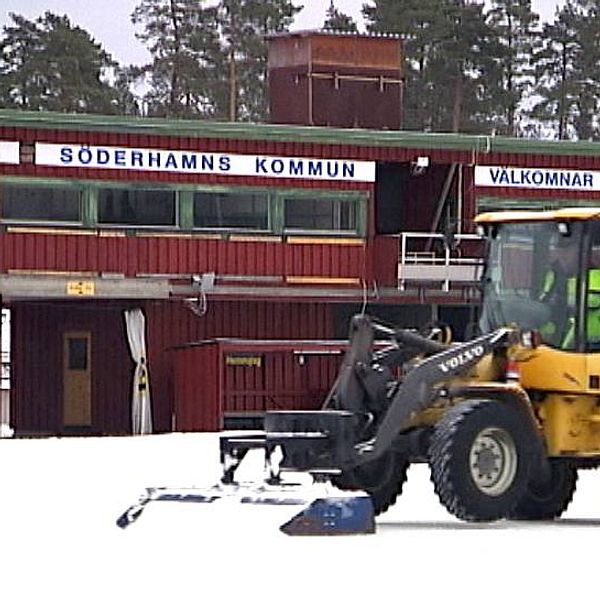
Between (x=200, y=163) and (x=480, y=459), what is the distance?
2081 centimetres

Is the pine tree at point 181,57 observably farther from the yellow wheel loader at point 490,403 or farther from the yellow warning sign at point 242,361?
the yellow wheel loader at point 490,403

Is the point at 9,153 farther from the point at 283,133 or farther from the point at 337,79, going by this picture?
the point at 337,79

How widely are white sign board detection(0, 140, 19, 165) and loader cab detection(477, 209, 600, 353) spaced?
18.7 meters

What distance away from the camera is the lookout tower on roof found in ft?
136

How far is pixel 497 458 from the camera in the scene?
15.6 meters

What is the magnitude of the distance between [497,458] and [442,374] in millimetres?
821

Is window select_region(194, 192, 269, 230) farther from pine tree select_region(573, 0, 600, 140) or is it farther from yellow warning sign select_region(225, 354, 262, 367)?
pine tree select_region(573, 0, 600, 140)

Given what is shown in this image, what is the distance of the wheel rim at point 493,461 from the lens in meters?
15.5

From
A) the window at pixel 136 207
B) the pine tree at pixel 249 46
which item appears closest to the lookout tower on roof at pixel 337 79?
the window at pixel 136 207

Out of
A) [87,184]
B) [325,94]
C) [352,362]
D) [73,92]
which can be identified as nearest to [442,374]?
[352,362]

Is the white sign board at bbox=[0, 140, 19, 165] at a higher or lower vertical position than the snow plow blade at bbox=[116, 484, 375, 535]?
higher

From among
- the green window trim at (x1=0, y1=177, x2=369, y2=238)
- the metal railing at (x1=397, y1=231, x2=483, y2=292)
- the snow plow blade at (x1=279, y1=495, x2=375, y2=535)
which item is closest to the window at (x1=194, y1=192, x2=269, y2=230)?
the green window trim at (x1=0, y1=177, x2=369, y2=238)

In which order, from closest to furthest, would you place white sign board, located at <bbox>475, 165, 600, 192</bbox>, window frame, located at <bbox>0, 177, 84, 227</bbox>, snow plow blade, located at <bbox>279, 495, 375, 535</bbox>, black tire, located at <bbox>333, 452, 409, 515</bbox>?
snow plow blade, located at <bbox>279, 495, 375, 535</bbox>, black tire, located at <bbox>333, 452, 409, 515</bbox>, window frame, located at <bbox>0, 177, 84, 227</bbox>, white sign board, located at <bbox>475, 165, 600, 192</bbox>

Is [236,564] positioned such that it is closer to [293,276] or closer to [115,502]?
[115,502]
